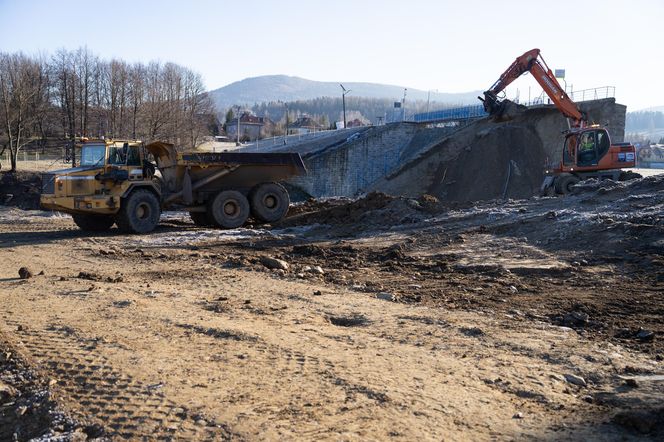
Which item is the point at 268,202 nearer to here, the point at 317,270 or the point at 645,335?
the point at 317,270

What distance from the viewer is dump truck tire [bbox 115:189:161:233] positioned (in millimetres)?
16625

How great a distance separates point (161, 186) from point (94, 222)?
2.01m

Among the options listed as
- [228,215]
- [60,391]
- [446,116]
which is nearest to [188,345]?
[60,391]

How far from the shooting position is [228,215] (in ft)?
60.8

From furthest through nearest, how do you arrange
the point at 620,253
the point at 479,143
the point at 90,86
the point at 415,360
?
the point at 90,86 < the point at 479,143 < the point at 620,253 < the point at 415,360

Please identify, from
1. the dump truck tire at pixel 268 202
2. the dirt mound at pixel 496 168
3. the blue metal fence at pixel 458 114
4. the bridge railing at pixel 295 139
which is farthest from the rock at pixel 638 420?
the bridge railing at pixel 295 139

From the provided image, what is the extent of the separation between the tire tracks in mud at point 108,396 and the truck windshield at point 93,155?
1059 centimetres

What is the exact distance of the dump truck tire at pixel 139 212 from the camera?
16.6 m

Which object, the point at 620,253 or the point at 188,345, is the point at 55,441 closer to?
the point at 188,345

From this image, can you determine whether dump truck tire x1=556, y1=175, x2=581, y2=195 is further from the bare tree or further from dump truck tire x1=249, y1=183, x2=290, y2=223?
the bare tree

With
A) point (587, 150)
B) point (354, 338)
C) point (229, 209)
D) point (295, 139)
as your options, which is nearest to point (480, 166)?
point (587, 150)

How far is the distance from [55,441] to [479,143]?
1201 inches

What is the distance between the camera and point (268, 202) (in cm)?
1930

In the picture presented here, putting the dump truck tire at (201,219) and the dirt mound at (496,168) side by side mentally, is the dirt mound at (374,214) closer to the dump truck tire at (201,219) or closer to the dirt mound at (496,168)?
the dump truck tire at (201,219)
